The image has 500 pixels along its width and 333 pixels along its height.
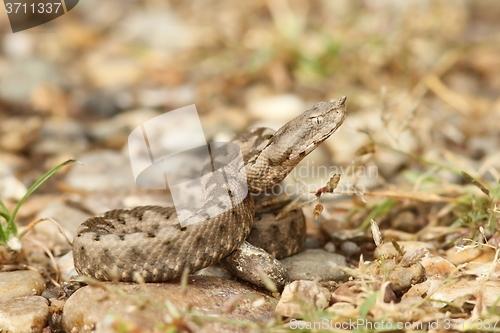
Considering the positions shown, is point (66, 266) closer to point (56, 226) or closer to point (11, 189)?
point (56, 226)

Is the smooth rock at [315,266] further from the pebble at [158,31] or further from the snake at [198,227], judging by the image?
the pebble at [158,31]

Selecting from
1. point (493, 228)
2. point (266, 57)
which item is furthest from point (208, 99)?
point (493, 228)

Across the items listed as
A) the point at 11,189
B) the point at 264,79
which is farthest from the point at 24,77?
the point at 264,79

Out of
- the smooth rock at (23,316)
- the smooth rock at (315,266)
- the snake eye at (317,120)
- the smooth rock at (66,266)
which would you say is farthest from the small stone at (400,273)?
the smooth rock at (66,266)

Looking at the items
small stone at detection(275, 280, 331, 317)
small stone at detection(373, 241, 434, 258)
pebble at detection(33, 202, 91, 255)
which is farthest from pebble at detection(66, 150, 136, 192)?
small stone at detection(275, 280, 331, 317)

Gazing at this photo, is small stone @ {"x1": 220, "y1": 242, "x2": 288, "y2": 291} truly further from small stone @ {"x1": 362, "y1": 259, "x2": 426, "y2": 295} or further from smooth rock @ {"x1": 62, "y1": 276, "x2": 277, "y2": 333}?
small stone @ {"x1": 362, "y1": 259, "x2": 426, "y2": 295}
